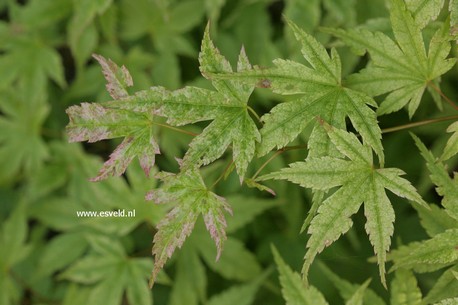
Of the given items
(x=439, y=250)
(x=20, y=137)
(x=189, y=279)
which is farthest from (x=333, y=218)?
(x=20, y=137)

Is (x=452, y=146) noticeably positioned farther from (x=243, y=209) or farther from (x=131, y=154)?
(x=243, y=209)

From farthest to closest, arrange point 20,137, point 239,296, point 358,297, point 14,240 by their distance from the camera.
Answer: point 20,137 < point 14,240 < point 239,296 < point 358,297

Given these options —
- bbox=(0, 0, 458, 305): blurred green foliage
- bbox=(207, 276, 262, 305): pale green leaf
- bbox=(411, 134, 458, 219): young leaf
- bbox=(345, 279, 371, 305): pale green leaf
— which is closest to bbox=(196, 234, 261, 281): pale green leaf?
bbox=(0, 0, 458, 305): blurred green foliage

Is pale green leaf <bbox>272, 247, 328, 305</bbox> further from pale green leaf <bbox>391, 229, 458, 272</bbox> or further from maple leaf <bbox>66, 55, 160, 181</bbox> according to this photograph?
maple leaf <bbox>66, 55, 160, 181</bbox>

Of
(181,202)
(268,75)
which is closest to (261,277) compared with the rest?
(181,202)

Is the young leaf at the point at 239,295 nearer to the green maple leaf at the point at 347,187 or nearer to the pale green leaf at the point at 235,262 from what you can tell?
the pale green leaf at the point at 235,262

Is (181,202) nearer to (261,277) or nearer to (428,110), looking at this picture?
(261,277)
